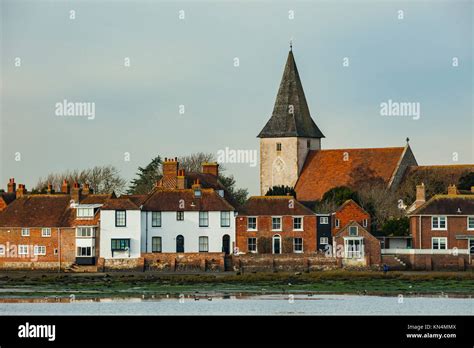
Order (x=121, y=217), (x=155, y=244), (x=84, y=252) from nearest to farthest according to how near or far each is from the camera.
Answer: (x=121, y=217) → (x=155, y=244) → (x=84, y=252)

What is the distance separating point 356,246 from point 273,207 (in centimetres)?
610

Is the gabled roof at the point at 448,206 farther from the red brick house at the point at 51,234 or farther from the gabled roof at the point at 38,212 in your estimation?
the gabled roof at the point at 38,212

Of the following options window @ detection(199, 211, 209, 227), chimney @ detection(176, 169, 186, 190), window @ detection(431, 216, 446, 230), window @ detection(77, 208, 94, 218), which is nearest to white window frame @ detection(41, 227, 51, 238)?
window @ detection(77, 208, 94, 218)

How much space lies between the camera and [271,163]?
12700cm

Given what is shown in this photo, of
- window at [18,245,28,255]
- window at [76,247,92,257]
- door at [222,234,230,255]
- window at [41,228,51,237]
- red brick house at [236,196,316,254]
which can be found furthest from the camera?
window at [41,228,51,237]

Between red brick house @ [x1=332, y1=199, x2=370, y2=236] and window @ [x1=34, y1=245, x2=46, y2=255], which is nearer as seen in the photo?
window @ [x1=34, y1=245, x2=46, y2=255]

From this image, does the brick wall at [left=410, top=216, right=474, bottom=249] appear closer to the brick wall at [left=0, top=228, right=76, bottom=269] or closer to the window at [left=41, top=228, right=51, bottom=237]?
the brick wall at [left=0, top=228, right=76, bottom=269]

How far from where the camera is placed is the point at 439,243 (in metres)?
92.1

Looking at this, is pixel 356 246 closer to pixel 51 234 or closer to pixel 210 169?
pixel 51 234

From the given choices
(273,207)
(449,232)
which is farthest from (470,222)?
(273,207)

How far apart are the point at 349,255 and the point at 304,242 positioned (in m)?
3.55

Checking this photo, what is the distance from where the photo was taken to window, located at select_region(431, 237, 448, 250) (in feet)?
302

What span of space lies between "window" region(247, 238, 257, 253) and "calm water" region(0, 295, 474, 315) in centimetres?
2238
